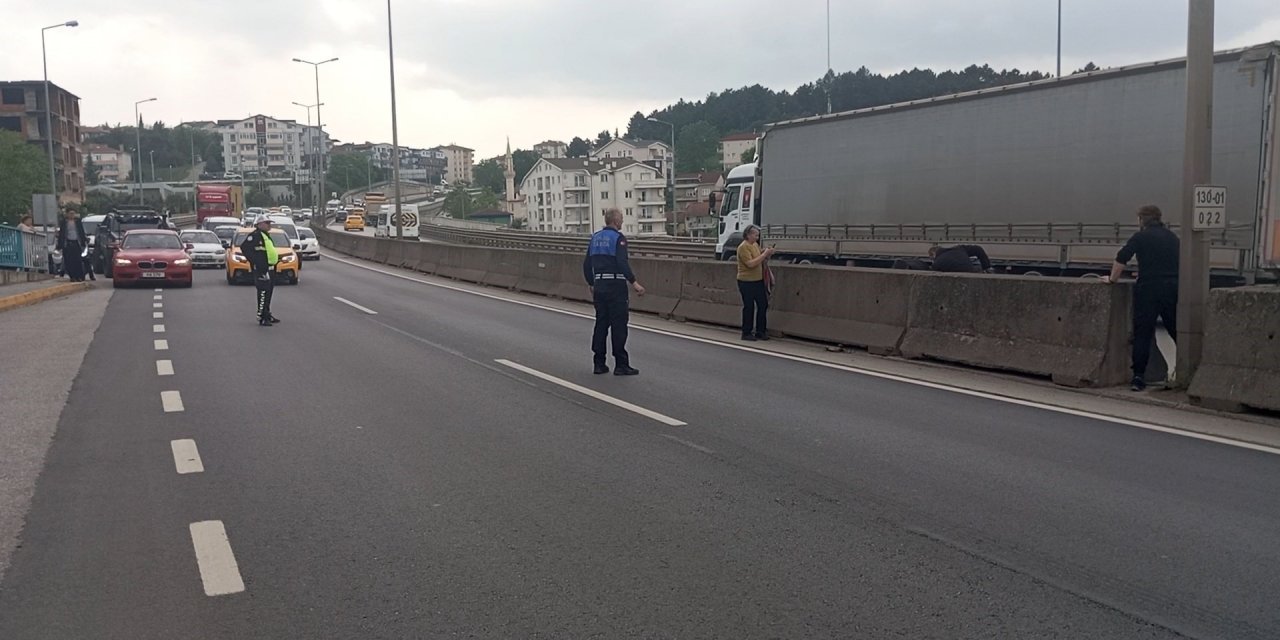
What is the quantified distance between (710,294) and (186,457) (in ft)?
35.4

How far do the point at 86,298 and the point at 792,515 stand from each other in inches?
860

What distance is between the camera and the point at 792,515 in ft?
20.5

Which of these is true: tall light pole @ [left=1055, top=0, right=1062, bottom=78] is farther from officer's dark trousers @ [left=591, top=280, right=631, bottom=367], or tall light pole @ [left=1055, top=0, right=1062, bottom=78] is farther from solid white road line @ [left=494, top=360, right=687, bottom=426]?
solid white road line @ [left=494, top=360, right=687, bottom=426]

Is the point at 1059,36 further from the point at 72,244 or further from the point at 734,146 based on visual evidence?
the point at 734,146

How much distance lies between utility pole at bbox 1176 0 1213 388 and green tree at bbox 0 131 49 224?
298 feet

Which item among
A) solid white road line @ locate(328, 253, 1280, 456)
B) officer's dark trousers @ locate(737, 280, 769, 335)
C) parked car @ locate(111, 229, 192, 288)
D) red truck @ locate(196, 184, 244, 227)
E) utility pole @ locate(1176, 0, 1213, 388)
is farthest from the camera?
red truck @ locate(196, 184, 244, 227)

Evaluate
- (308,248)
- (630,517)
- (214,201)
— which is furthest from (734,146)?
(630,517)

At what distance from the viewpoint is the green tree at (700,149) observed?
142 meters

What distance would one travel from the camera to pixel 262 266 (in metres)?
17.6

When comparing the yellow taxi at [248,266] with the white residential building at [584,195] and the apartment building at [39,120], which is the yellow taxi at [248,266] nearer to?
the white residential building at [584,195]

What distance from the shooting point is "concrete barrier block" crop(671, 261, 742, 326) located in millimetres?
17000

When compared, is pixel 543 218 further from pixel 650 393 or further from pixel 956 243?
pixel 650 393

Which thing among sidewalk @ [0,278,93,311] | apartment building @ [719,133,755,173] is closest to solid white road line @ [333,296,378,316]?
sidewalk @ [0,278,93,311]

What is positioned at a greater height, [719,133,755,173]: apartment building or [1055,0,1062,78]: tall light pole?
[719,133,755,173]: apartment building
